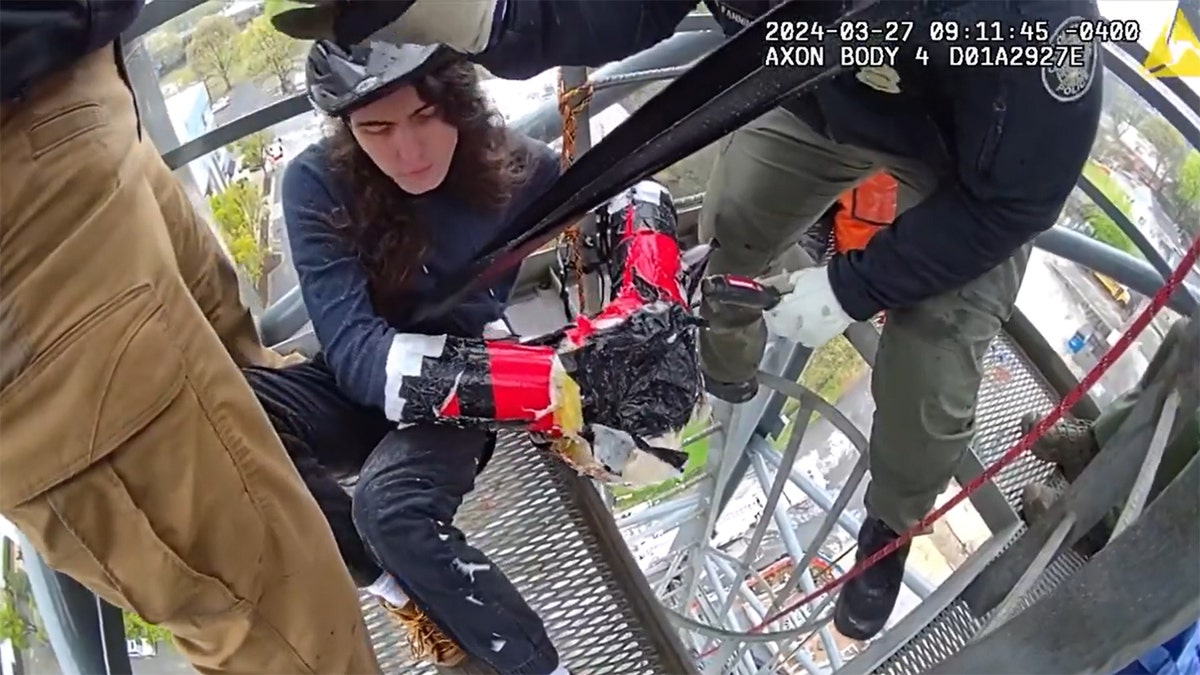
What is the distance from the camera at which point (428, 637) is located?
1464mm

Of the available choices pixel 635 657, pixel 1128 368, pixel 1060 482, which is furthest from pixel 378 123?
pixel 1128 368

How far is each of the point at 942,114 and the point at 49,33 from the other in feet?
3.20

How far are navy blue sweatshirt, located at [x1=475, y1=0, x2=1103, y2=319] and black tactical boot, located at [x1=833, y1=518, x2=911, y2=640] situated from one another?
56 cm

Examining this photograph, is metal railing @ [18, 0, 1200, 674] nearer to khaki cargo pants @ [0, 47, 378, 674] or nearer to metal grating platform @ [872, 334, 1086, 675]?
metal grating platform @ [872, 334, 1086, 675]

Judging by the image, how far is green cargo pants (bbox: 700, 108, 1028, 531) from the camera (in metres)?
1.52

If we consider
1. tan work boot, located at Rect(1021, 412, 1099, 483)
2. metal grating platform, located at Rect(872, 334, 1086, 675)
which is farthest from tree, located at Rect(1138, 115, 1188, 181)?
tan work boot, located at Rect(1021, 412, 1099, 483)

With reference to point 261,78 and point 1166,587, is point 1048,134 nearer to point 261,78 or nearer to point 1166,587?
point 1166,587

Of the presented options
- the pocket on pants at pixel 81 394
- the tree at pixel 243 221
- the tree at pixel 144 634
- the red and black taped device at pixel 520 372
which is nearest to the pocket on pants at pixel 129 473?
the pocket on pants at pixel 81 394

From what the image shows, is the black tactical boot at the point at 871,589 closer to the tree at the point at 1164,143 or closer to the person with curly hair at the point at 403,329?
the person with curly hair at the point at 403,329

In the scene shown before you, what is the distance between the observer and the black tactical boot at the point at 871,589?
6.07ft

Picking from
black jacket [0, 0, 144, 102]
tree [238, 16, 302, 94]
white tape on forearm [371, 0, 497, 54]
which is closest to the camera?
black jacket [0, 0, 144, 102]

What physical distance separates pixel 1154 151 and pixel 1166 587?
149 cm

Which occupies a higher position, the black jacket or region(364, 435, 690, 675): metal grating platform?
the black jacket

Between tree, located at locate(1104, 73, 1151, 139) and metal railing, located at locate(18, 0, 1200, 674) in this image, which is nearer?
metal railing, located at locate(18, 0, 1200, 674)
